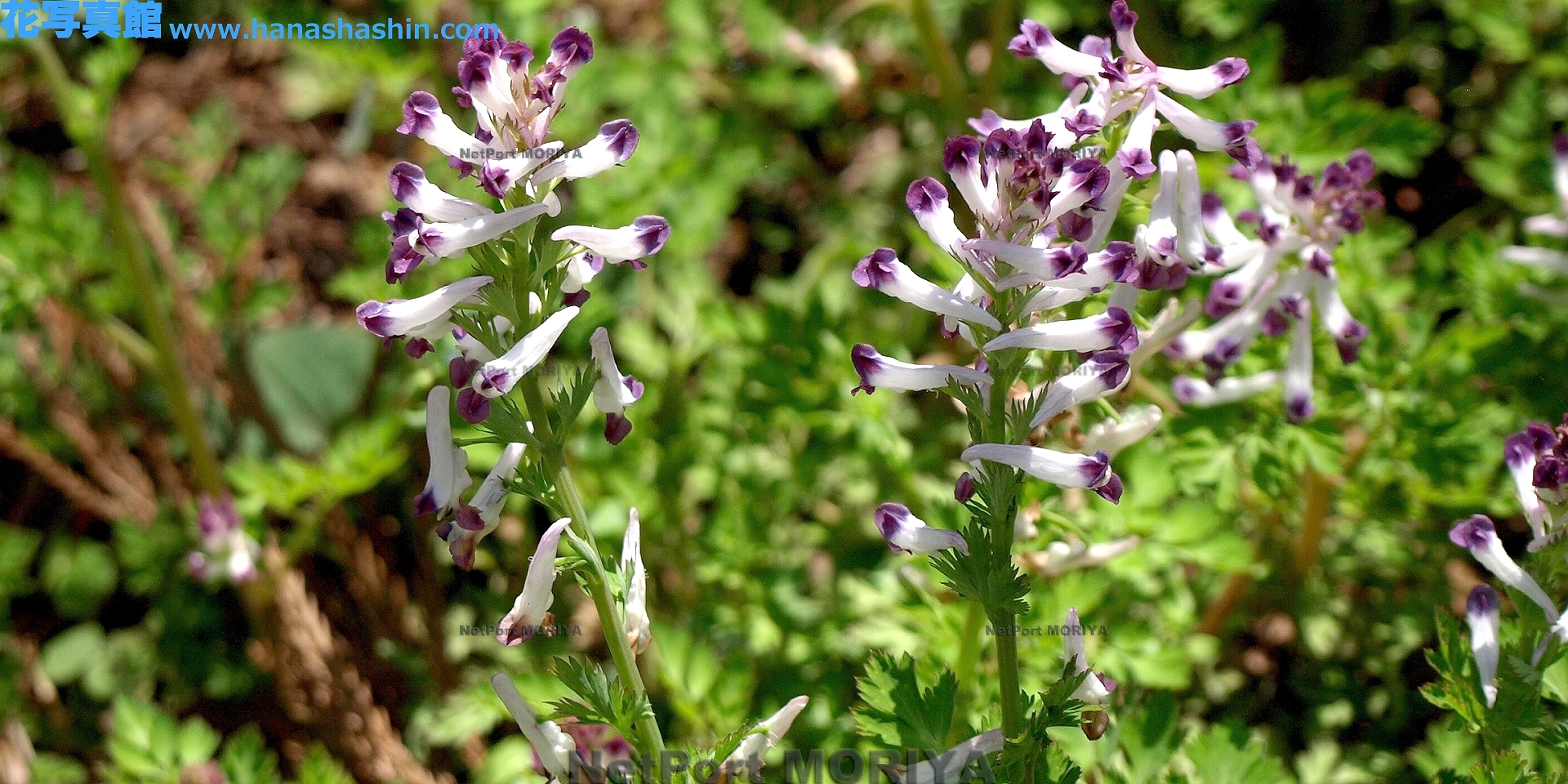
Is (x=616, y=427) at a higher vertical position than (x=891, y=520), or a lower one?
higher

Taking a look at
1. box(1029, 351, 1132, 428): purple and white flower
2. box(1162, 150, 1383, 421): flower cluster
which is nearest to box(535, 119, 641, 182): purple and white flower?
box(1029, 351, 1132, 428): purple and white flower

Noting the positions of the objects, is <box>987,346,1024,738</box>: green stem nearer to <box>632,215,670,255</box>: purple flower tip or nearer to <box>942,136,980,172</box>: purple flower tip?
<box>942,136,980,172</box>: purple flower tip

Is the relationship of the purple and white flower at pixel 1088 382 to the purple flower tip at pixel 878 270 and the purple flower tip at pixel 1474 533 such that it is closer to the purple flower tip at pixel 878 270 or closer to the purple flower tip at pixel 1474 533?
the purple flower tip at pixel 878 270

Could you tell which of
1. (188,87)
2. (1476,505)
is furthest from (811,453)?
(188,87)

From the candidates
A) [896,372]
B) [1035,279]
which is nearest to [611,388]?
[896,372]

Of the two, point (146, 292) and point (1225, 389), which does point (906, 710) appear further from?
point (146, 292)

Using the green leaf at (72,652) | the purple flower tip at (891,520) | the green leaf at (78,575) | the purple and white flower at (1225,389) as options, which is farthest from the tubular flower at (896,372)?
the green leaf at (78,575)
